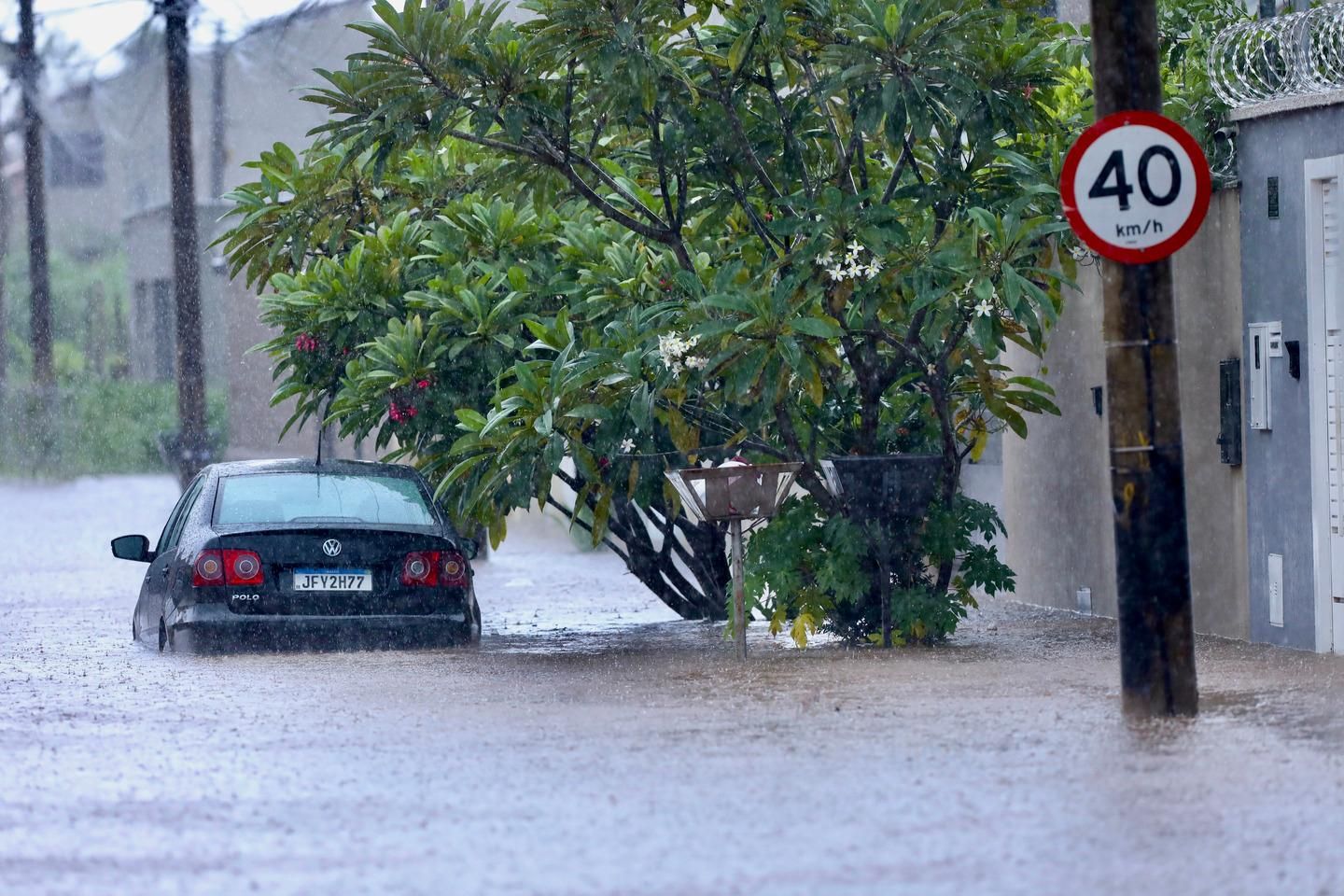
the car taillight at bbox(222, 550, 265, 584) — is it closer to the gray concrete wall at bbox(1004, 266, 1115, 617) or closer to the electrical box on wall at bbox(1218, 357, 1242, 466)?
the gray concrete wall at bbox(1004, 266, 1115, 617)

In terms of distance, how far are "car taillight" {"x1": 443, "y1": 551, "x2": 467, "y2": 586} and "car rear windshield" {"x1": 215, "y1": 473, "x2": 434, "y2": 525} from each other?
0.85ft

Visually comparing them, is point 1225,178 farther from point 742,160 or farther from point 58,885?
point 58,885

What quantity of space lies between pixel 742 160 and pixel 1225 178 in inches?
106

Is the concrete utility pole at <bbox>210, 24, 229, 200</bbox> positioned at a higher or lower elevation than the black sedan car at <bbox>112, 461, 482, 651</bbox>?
higher

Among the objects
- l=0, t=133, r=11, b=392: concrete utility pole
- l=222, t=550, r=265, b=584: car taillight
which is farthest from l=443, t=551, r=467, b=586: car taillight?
l=0, t=133, r=11, b=392: concrete utility pole

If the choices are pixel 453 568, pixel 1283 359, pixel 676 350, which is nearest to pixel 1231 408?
pixel 1283 359

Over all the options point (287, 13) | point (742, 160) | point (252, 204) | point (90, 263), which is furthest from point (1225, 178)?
point (90, 263)

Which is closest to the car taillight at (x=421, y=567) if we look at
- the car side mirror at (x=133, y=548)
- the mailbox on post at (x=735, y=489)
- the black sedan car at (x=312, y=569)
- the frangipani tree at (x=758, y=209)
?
the black sedan car at (x=312, y=569)

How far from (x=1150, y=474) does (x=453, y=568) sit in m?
4.95

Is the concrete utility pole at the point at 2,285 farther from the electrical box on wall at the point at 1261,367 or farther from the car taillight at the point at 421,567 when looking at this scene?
the electrical box on wall at the point at 1261,367

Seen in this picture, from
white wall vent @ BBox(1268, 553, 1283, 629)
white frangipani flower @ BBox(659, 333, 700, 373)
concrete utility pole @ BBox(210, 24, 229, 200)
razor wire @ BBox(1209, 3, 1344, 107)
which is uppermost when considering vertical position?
concrete utility pole @ BBox(210, 24, 229, 200)

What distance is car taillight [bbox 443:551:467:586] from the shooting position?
12562 mm

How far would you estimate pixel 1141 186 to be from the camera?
8734mm

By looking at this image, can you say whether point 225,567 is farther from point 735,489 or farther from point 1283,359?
point 1283,359
